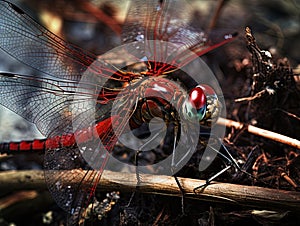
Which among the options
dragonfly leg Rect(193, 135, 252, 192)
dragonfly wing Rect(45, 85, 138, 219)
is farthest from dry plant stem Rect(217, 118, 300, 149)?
dragonfly wing Rect(45, 85, 138, 219)

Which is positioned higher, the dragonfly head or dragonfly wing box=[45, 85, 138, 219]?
the dragonfly head

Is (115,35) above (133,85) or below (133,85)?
above

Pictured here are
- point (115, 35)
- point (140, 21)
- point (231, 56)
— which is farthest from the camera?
point (115, 35)

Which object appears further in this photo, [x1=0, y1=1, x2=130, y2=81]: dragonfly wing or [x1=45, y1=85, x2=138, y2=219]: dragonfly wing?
[x1=0, y1=1, x2=130, y2=81]: dragonfly wing

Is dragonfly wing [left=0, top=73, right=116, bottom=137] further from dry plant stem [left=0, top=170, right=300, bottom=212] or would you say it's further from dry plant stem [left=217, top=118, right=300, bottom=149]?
dry plant stem [left=217, top=118, right=300, bottom=149]

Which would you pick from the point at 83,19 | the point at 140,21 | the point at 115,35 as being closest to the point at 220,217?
the point at 140,21

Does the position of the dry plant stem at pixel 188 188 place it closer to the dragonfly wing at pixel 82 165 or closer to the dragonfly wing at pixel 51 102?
the dragonfly wing at pixel 82 165

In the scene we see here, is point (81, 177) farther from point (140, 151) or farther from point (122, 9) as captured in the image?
point (122, 9)

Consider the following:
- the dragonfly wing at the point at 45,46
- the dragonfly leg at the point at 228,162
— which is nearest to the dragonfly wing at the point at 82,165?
the dragonfly wing at the point at 45,46
